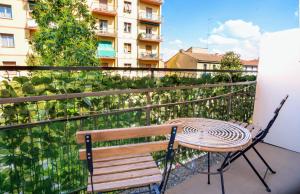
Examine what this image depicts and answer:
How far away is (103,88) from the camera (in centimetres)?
231

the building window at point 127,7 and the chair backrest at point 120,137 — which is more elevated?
the building window at point 127,7

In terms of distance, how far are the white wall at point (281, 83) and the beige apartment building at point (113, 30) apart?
15444 millimetres

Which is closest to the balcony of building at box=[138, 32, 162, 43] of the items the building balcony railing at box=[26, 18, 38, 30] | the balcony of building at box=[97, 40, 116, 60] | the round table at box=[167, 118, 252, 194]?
the balcony of building at box=[97, 40, 116, 60]

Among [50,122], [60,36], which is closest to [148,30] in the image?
[60,36]

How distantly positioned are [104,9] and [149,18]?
16.4ft

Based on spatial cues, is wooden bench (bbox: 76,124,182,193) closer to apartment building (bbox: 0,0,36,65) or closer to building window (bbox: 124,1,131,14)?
apartment building (bbox: 0,0,36,65)

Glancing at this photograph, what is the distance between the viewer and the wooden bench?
111cm

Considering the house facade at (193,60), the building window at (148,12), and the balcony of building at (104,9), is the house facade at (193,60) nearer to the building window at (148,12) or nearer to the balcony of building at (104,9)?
the building window at (148,12)

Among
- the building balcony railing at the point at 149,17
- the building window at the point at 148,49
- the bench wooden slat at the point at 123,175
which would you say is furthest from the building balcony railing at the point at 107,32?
the bench wooden slat at the point at 123,175

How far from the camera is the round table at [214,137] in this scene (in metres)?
1.53

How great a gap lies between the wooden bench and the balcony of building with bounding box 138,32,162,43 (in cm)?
2068

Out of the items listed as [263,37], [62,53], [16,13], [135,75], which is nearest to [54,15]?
[62,53]

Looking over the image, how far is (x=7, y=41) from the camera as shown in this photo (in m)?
15.1

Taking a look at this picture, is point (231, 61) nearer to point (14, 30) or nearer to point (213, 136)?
point (14, 30)
